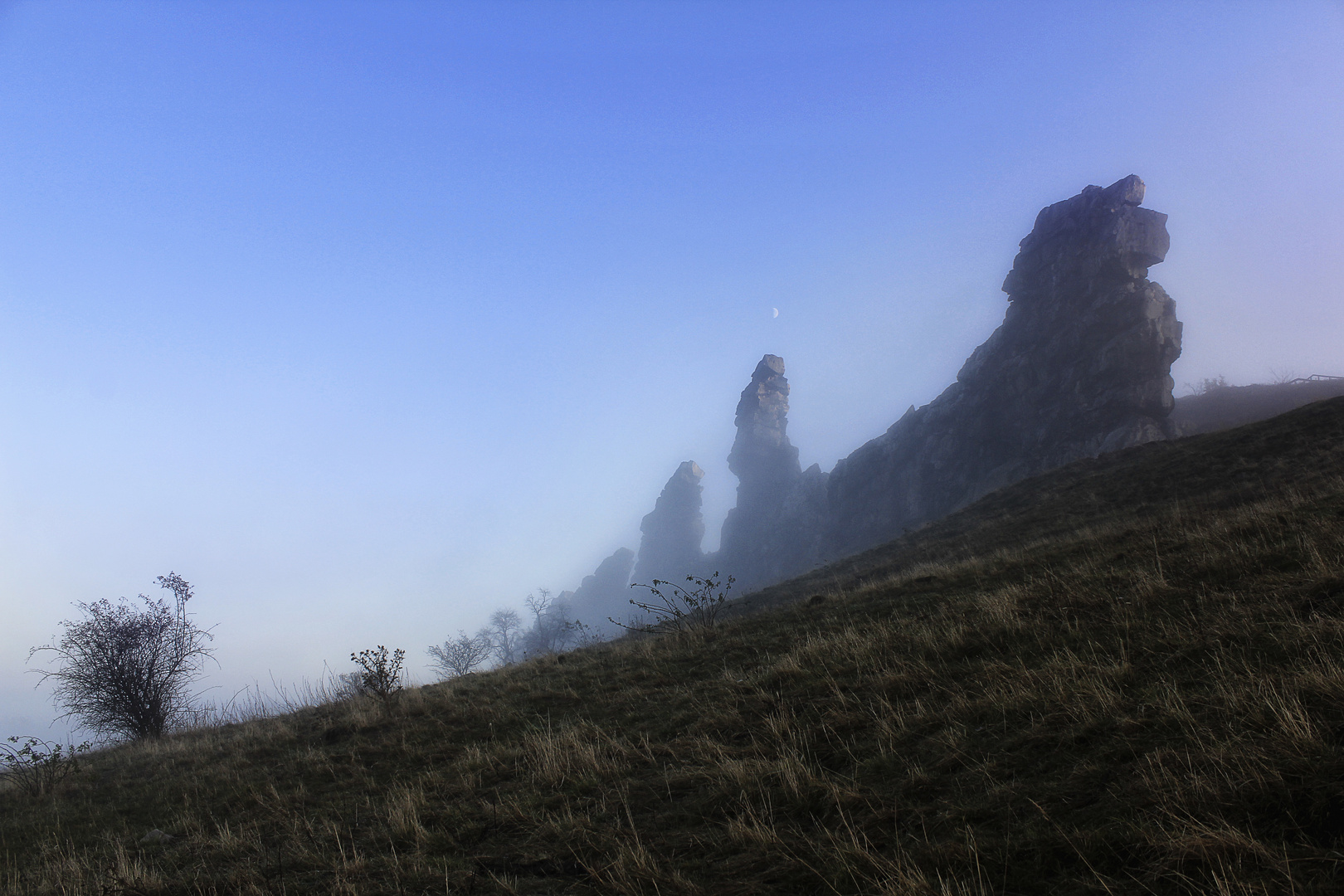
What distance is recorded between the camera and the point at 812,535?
8150 centimetres

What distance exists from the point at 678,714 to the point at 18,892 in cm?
689

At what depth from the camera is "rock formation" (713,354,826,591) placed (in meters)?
85.1

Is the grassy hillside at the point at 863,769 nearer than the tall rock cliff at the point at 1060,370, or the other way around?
the grassy hillside at the point at 863,769

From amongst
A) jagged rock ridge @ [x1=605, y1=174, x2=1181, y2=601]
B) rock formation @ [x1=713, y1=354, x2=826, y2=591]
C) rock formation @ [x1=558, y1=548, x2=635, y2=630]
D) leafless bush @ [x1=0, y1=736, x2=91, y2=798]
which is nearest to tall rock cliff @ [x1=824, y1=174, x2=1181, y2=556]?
jagged rock ridge @ [x1=605, y1=174, x2=1181, y2=601]

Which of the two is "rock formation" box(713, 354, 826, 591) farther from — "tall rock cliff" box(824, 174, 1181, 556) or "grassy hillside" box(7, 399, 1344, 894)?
"grassy hillside" box(7, 399, 1344, 894)

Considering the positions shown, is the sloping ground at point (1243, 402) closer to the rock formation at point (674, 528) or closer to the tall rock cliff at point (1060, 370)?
the tall rock cliff at point (1060, 370)

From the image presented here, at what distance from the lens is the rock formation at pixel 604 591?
156625 millimetres

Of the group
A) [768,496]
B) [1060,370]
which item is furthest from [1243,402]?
[768,496]

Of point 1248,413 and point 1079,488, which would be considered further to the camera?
point 1248,413

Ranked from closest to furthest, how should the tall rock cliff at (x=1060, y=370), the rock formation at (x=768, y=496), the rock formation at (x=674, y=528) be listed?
the tall rock cliff at (x=1060, y=370) → the rock formation at (x=768, y=496) → the rock formation at (x=674, y=528)

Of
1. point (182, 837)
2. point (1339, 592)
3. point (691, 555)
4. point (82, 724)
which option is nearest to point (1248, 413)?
point (1339, 592)

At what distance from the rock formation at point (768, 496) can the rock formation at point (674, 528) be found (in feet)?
71.4

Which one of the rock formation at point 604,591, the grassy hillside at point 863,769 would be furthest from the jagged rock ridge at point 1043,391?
the rock formation at point 604,591

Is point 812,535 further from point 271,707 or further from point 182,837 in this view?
point 182,837
